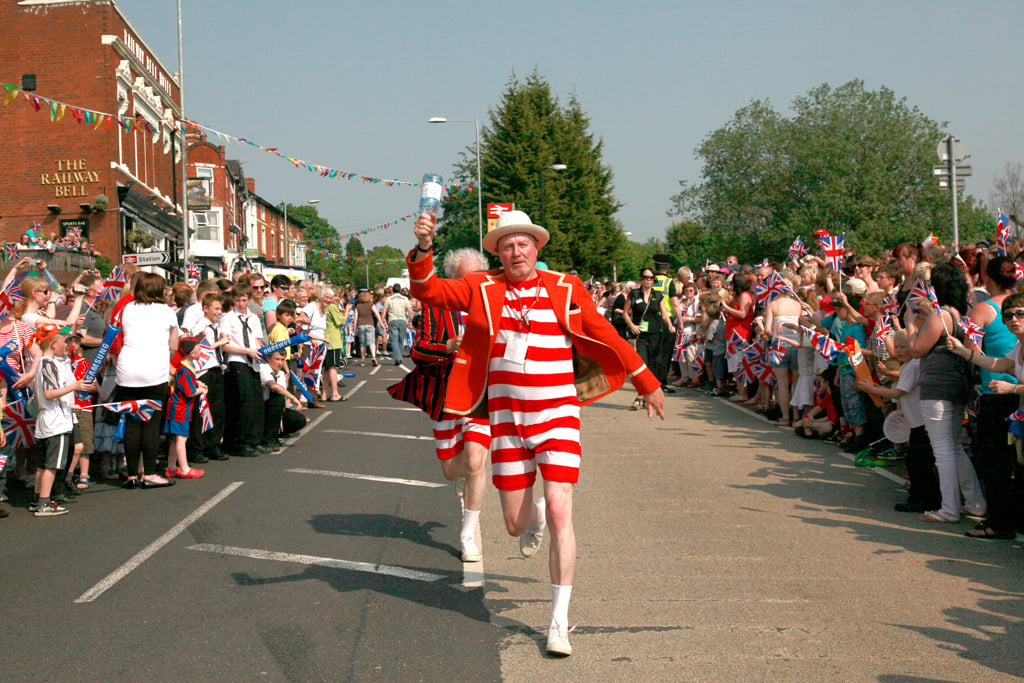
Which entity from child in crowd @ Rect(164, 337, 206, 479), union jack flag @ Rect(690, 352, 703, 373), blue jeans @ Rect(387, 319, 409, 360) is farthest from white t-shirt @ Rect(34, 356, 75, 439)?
blue jeans @ Rect(387, 319, 409, 360)

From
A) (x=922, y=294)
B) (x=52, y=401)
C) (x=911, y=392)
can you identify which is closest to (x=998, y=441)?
(x=911, y=392)

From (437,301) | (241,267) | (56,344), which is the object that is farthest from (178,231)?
(437,301)

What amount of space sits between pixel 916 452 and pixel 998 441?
889 millimetres

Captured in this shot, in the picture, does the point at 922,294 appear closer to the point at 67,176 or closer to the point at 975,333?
the point at 975,333

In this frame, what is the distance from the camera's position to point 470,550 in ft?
21.7

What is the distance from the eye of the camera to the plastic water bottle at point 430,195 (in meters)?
5.21

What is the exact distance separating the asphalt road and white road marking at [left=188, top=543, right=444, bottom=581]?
0.03 meters

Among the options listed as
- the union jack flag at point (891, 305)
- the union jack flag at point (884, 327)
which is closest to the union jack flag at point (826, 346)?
the union jack flag at point (891, 305)

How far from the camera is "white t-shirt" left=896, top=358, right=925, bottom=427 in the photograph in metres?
8.09

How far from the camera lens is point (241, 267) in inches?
1299

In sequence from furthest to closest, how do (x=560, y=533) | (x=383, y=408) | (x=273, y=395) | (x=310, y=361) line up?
(x=383, y=408) → (x=310, y=361) → (x=273, y=395) → (x=560, y=533)

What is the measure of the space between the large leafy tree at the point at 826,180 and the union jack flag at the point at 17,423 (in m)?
44.3

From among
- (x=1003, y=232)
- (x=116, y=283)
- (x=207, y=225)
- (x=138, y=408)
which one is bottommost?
(x=138, y=408)

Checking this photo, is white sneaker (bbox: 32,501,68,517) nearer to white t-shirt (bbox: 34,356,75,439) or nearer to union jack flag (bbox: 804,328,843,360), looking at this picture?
white t-shirt (bbox: 34,356,75,439)
